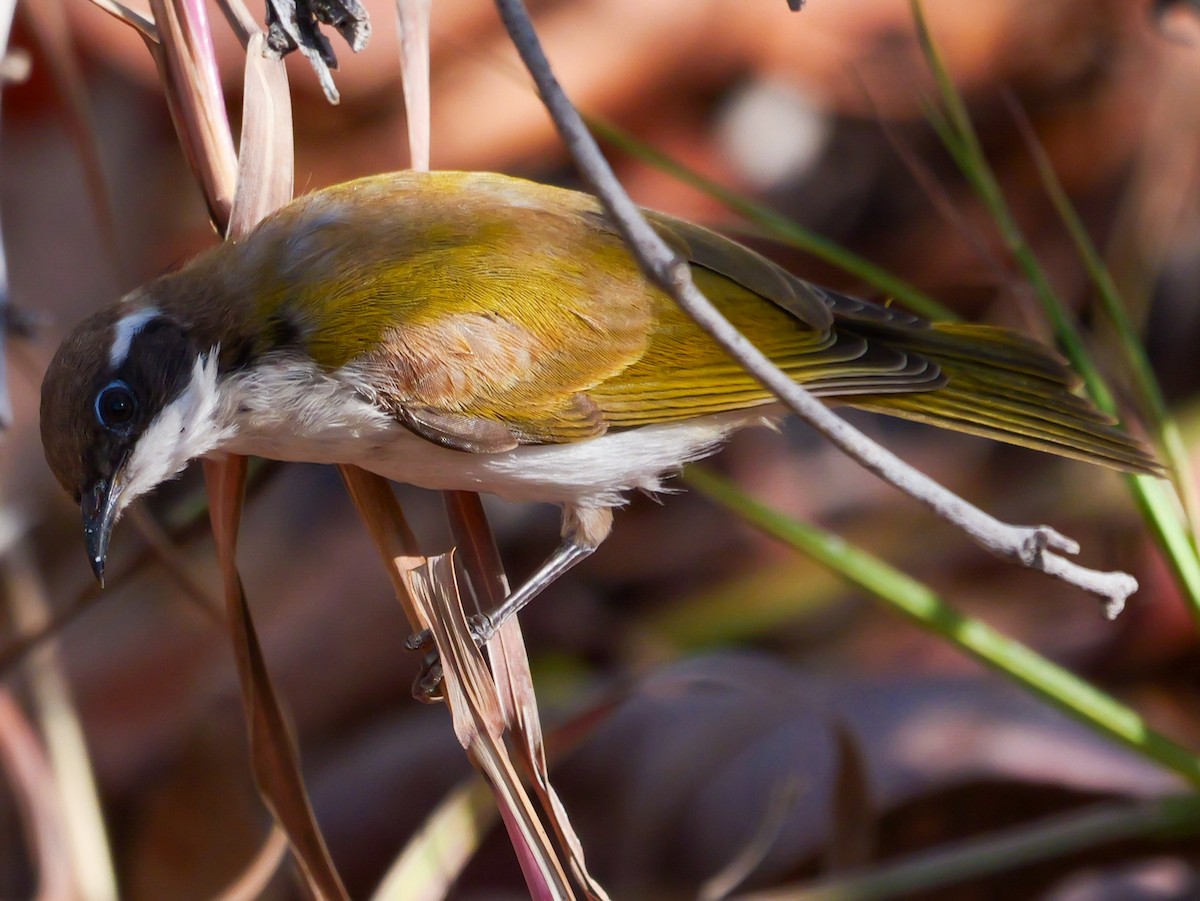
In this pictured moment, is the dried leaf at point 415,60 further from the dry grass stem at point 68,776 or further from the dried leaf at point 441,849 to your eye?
the dry grass stem at point 68,776

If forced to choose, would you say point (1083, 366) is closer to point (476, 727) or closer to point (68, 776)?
point (476, 727)

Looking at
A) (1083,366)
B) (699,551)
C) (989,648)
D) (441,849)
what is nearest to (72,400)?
(441,849)

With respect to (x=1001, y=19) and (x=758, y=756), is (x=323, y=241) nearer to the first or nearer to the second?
(x=758, y=756)

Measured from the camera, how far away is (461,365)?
89.6 inches

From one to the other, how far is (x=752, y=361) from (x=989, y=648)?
126 centimetres

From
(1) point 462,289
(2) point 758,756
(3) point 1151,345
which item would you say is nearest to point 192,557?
(2) point 758,756

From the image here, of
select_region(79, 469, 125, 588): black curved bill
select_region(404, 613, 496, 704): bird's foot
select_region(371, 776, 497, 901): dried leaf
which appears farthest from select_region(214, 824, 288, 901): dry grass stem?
select_region(79, 469, 125, 588): black curved bill

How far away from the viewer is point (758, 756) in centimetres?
331

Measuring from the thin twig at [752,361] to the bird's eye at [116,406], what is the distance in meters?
1.16

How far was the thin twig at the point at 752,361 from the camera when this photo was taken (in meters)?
1.17

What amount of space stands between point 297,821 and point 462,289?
92 cm

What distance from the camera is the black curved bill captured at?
2.06 metres

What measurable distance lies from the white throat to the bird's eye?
1.6 inches

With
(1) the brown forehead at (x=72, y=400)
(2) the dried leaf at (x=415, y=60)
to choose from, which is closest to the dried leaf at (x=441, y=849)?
(1) the brown forehead at (x=72, y=400)
